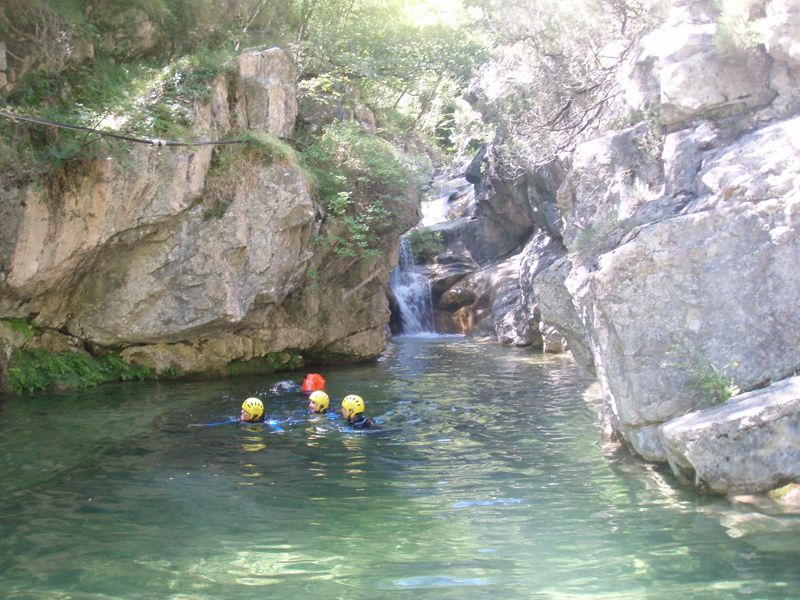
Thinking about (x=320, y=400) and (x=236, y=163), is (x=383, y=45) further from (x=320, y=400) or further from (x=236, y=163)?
(x=320, y=400)

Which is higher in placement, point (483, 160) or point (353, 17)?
point (353, 17)

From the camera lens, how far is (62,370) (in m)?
12.2

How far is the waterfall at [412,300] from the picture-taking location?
83.5 ft

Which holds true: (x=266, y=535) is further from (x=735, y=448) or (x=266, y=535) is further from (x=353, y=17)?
(x=353, y=17)

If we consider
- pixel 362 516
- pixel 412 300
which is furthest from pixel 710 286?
pixel 412 300

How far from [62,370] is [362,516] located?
9.49 m

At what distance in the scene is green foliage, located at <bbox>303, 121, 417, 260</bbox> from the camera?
14273 mm

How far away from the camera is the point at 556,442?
8.09 meters

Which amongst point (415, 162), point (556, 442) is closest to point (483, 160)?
point (415, 162)

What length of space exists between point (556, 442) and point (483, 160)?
18.1 metres

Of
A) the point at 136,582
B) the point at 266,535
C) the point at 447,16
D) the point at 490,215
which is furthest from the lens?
the point at 490,215

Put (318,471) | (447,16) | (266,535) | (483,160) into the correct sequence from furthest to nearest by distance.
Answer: (483,160)
(447,16)
(318,471)
(266,535)

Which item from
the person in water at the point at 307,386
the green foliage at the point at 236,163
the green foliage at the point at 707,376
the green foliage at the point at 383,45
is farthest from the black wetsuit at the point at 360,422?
the green foliage at the point at 383,45

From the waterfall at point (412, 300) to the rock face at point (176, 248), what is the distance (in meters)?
10.4
